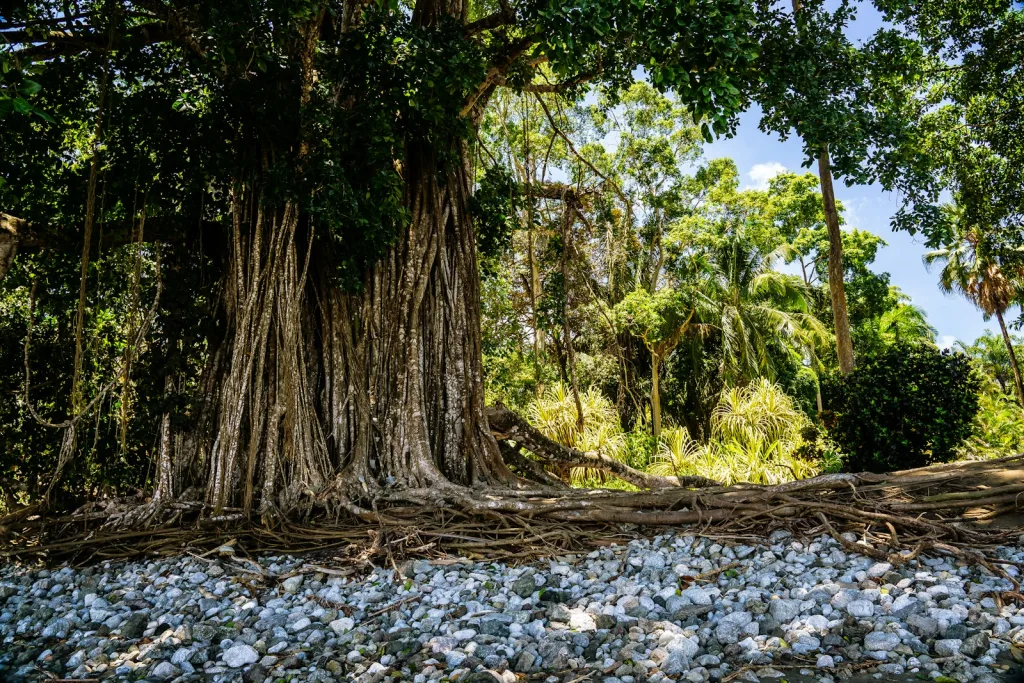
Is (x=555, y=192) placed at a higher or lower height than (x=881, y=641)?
higher

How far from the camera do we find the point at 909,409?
7316 mm

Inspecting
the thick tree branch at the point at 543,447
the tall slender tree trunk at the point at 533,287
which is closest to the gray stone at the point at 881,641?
the thick tree branch at the point at 543,447

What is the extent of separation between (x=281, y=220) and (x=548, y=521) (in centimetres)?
271

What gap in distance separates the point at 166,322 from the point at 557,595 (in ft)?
11.6

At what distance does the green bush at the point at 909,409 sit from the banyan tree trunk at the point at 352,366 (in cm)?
437

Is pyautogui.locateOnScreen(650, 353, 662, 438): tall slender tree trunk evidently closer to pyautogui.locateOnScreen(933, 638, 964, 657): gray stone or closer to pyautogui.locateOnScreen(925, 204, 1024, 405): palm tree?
pyautogui.locateOnScreen(925, 204, 1024, 405): palm tree

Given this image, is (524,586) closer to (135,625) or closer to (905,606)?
(905,606)

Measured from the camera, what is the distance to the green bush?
723 cm

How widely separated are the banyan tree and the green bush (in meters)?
4.27

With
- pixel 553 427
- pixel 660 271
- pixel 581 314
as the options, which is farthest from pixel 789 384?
pixel 553 427

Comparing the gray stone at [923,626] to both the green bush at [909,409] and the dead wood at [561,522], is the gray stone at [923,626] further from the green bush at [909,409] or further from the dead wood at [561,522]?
the green bush at [909,409]

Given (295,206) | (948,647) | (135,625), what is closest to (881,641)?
(948,647)

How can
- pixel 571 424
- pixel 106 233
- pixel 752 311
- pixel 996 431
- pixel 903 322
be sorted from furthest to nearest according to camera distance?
1. pixel 903 322
2. pixel 752 311
3. pixel 571 424
4. pixel 996 431
5. pixel 106 233

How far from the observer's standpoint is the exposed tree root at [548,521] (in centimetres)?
368
